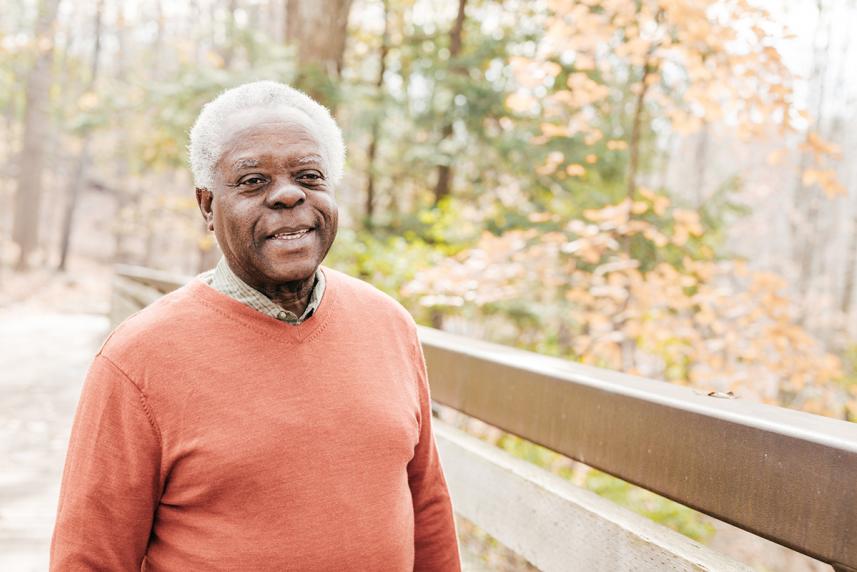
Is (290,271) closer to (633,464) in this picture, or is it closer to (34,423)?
(633,464)

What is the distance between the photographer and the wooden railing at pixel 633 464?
1.32 m

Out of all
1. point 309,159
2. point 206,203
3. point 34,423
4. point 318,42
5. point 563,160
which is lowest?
point 34,423

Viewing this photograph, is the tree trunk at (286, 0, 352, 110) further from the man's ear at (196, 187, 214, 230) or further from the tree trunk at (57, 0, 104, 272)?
the tree trunk at (57, 0, 104, 272)

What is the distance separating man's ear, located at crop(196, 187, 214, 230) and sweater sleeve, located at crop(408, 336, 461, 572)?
0.64 meters

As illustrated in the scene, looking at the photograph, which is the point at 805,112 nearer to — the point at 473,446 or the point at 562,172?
the point at 473,446

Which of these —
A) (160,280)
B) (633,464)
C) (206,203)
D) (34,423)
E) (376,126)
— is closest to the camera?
(633,464)

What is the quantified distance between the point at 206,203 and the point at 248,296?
0.29m

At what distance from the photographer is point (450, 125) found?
995 cm

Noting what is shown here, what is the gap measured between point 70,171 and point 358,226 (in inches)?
1203

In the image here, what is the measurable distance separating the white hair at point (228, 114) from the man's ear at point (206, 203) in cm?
2

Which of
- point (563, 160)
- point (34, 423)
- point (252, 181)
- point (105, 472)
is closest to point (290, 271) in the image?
point (252, 181)

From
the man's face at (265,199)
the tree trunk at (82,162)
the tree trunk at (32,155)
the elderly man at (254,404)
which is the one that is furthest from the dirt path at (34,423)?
the tree trunk at (82,162)

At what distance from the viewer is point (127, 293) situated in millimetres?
8617

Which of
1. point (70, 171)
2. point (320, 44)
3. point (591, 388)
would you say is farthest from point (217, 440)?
point (70, 171)
